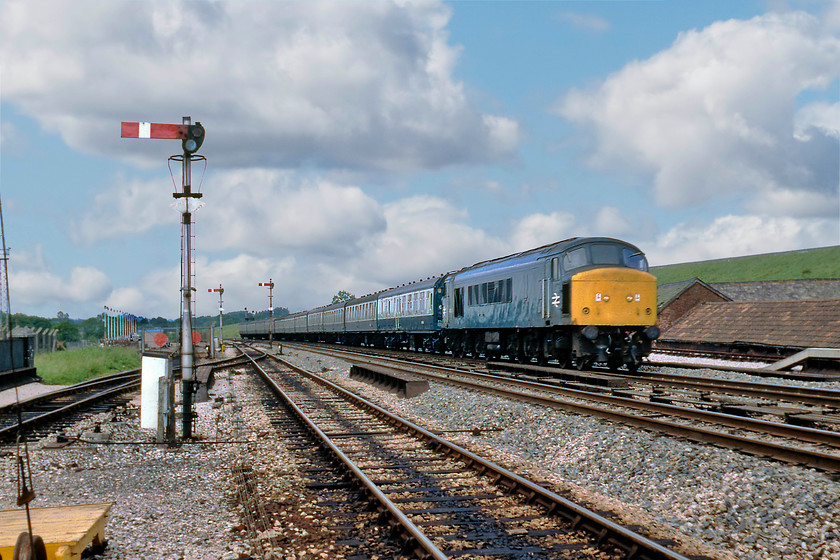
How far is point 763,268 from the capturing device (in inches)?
3949

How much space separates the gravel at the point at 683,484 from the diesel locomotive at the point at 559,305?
23.7ft

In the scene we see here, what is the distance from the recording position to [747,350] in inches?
1166

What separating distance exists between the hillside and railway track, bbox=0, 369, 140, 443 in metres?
83.5

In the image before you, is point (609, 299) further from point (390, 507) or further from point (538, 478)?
point (390, 507)

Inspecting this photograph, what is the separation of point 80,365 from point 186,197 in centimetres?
2300

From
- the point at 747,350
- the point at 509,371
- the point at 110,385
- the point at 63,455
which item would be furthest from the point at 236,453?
the point at 747,350

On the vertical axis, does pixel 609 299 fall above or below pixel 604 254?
below

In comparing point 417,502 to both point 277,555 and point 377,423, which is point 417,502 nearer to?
point 277,555

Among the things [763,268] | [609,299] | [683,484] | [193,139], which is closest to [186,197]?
[193,139]

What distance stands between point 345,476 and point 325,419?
518 centimetres

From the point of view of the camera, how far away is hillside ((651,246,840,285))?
91.4m

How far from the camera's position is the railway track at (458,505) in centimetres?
583

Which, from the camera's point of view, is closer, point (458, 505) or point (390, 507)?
point (390, 507)

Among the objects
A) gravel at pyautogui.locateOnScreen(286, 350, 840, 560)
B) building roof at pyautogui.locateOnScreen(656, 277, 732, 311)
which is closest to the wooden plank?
gravel at pyautogui.locateOnScreen(286, 350, 840, 560)
